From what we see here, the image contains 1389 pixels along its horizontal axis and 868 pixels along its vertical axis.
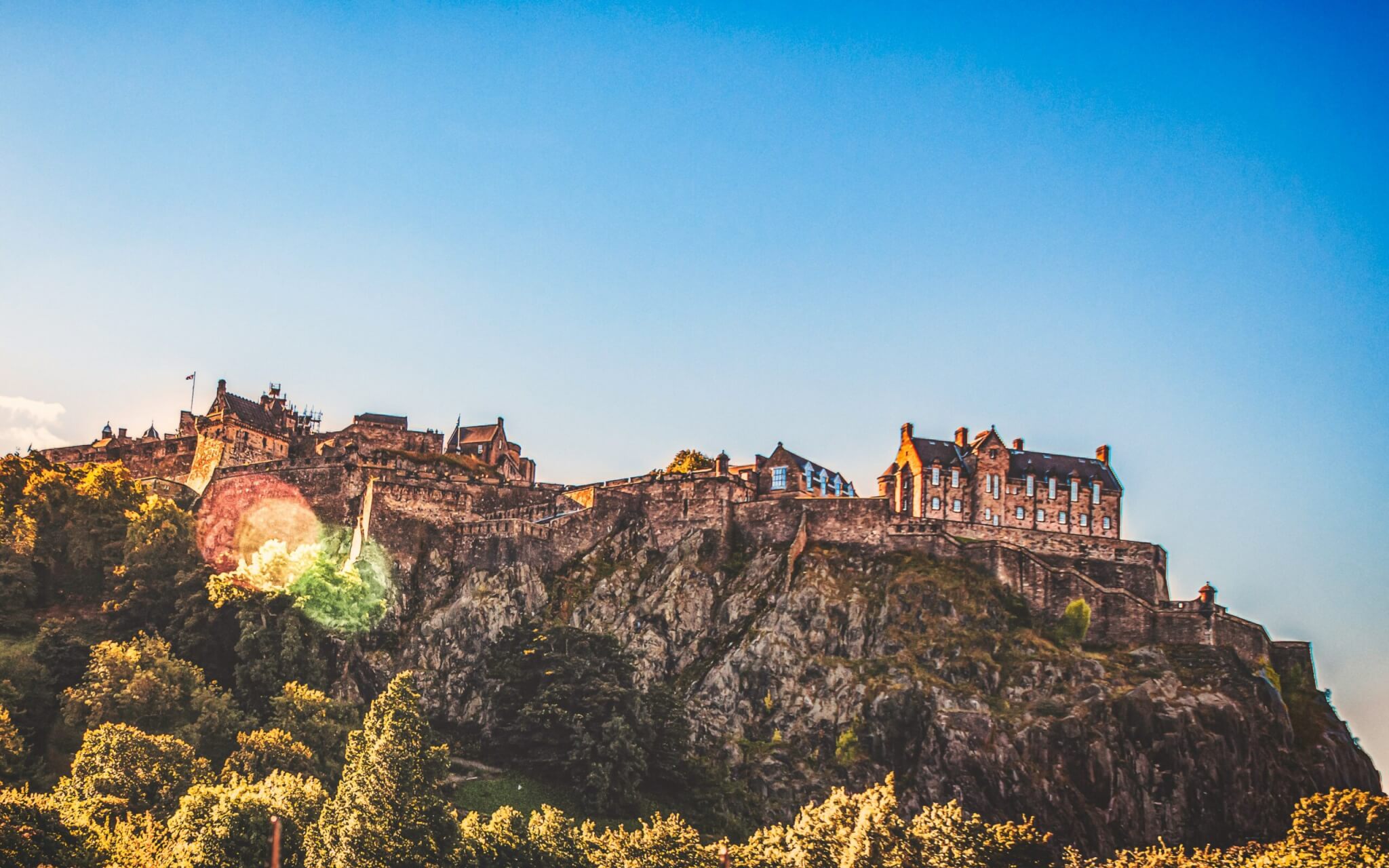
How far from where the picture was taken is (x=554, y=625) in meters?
72.8

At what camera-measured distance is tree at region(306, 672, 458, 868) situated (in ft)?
177

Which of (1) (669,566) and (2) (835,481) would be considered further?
(2) (835,481)

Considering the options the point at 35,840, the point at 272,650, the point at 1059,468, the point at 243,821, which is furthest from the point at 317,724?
the point at 1059,468

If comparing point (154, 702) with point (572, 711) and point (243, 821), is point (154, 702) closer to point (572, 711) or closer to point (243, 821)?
point (243, 821)

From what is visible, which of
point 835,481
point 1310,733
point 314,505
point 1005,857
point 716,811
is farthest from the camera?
point 835,481

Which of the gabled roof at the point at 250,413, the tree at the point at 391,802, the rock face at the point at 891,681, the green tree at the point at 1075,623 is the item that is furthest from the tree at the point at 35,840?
the green tree at the point at 1075,623

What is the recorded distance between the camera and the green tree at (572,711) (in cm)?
6731

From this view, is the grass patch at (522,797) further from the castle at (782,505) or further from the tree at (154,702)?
the castle at (782,505)

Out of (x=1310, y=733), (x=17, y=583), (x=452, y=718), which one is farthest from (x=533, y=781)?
(x=1310, y=733)

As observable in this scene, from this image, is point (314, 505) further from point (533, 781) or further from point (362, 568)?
point (533, 781)

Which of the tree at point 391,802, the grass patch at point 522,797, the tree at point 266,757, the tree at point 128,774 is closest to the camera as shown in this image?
the tree at point 391,802

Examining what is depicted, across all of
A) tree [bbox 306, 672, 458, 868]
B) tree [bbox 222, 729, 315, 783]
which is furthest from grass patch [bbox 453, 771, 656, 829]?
tree [bbox 306, 672, 458, 868]

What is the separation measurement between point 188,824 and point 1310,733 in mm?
50946

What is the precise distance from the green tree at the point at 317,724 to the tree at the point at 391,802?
5.06m
